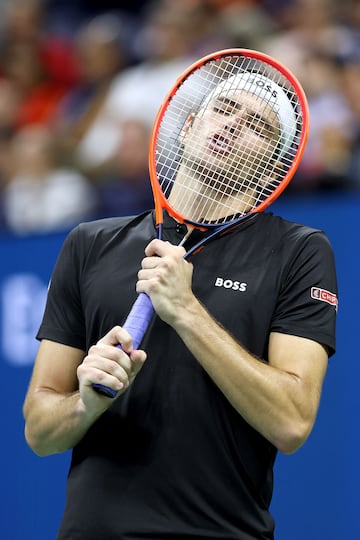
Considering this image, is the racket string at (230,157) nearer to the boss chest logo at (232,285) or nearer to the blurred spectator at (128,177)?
the boss chest logo at (232,285)

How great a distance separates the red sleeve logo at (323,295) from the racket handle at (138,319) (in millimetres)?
371

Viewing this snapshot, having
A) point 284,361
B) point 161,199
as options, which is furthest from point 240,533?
point 161,199

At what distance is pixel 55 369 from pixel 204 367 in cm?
41

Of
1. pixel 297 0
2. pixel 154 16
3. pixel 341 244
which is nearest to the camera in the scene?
pixel 341 244

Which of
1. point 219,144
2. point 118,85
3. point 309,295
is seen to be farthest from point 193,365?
point 118,85

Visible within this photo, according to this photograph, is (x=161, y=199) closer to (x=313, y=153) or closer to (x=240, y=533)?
(x=240, y=533)

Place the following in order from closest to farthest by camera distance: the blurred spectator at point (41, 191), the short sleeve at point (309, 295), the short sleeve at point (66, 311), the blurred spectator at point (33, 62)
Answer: the short sleeve at point (309, 295) → the short sleeve at point (66, 311) → the blurred spectator at point (41, 191) → the blurred spectator at point (33, 62)

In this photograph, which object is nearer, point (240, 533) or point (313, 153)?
point (240, 533)

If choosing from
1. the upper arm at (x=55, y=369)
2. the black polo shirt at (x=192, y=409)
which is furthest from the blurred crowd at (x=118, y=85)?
the upper arm at (x=55, y=369)

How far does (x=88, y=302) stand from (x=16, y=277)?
212 cm

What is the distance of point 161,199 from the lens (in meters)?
2.45

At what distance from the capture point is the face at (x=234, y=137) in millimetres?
2461

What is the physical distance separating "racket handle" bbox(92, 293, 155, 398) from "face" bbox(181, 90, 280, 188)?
0.43m

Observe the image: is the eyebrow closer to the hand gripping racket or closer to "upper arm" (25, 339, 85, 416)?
the hand gripping racket
